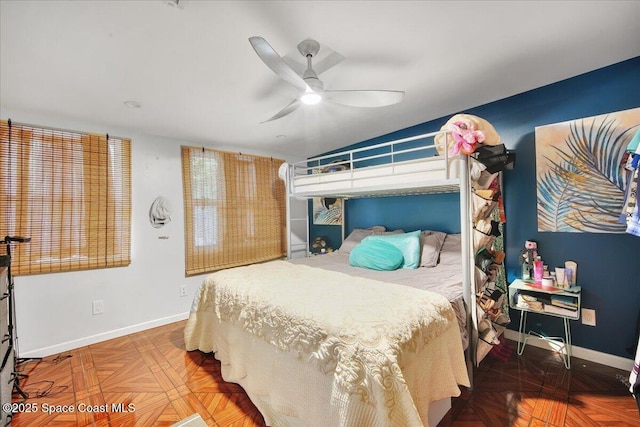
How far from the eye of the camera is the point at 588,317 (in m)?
2.16

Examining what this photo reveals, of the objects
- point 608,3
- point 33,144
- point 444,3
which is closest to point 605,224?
point 608,3

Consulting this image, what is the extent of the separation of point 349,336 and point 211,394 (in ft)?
4.38

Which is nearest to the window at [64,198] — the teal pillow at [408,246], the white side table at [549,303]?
the teal pillow at [408,246]

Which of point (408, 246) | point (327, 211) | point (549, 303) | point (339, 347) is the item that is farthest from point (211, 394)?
point (327, 211)

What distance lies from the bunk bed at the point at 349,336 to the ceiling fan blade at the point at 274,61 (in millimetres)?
1076

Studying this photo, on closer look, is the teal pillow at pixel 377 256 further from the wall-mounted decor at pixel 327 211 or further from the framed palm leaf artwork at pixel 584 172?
the wall-mounted decor at pixel 327 211

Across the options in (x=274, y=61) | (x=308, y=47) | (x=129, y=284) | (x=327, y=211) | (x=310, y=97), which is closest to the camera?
(x=274, y=61)

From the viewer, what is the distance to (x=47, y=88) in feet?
6.64

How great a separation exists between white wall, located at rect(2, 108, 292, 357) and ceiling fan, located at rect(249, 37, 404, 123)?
2.12 m

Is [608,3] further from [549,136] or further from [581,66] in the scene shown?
[549,136]

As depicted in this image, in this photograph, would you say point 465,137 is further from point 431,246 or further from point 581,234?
point 581,234

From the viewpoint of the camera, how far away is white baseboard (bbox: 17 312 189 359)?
247cm

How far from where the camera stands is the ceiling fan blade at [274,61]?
4.23 ft

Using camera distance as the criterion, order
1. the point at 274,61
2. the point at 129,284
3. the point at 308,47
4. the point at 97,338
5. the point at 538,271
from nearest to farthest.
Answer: the point at 274,61, the point at 308,47, the point at 538,271, the point at 97,338, the point at 129,284
